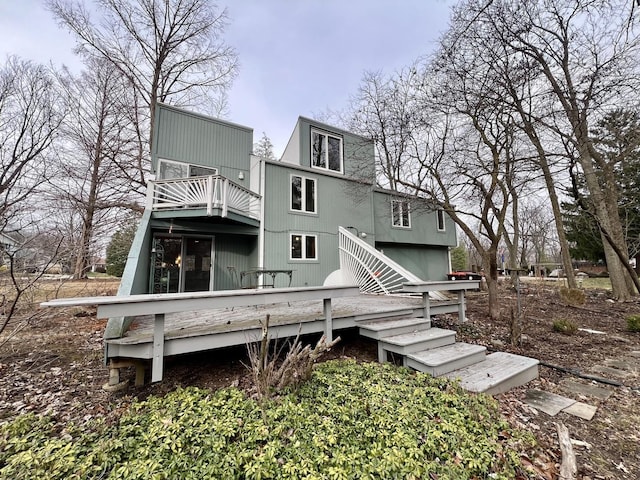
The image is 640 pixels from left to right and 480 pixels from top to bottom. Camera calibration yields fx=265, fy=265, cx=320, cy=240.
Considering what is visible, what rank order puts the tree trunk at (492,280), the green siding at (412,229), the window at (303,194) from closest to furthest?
the tree trunk at (492,280)
the window at (303,194)
the green siding at (412,229)

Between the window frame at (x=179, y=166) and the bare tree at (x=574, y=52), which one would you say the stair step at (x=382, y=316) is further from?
the window frame at (x=179, y=166)

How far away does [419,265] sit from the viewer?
42.2ft

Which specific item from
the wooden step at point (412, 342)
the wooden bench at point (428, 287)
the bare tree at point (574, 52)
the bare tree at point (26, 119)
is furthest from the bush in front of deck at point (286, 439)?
the bare tree at point (26, 119)

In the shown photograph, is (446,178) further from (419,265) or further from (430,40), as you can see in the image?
(419,265)

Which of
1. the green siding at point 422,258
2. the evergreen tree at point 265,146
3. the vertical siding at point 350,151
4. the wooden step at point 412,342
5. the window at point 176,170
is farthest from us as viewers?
the evergreen tree at point 265,146

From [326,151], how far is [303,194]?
2526 millimetres

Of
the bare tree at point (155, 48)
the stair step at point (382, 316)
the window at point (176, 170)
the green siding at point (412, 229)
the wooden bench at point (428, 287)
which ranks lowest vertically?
the stair step at point (382, 316)

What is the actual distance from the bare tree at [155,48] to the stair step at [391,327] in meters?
12.3

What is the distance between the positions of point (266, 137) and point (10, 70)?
14.2 m

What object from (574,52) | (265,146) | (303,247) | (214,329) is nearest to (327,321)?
(214,329)

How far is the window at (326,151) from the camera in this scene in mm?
10516

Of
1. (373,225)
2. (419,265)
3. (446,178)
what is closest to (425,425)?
(446,178)

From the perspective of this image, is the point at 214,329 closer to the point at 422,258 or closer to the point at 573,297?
the point at 573,297

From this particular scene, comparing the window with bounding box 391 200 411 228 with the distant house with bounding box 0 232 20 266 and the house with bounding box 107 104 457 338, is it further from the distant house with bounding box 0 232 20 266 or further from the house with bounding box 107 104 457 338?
the distant house with bounding box 0 232 20 266
